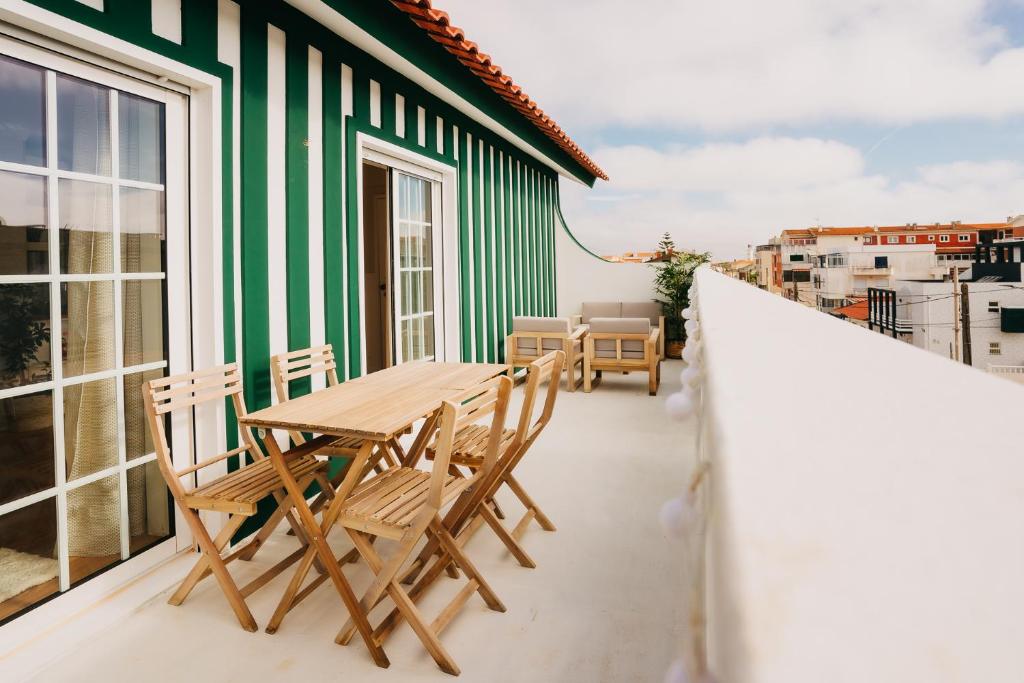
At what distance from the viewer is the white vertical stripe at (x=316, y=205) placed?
335cm

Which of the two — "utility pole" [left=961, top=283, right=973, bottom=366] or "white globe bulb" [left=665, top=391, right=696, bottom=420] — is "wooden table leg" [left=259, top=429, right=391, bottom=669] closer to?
"white globe bulb" [left=665, top=391, right=696, bottom=420]

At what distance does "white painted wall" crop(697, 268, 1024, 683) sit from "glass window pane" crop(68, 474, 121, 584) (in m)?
2.62

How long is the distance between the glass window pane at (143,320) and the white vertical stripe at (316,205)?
2.90 ft

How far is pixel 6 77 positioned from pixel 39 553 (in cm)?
170

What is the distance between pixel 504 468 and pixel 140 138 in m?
2.11

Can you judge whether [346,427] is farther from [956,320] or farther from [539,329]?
[956,320]

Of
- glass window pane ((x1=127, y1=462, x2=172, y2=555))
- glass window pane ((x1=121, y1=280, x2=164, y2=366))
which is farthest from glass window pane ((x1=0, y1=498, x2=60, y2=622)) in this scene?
glass window pane ((x1=121, y1=280, x2=164, y2=366))

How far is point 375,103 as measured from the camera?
13.1 feet

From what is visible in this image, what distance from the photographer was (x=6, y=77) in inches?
78.1

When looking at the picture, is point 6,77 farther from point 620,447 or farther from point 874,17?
point 874,17

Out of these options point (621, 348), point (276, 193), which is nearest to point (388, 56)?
point (276, 193)

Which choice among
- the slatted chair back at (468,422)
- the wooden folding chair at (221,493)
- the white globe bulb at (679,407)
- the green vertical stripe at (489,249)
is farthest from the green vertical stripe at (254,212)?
the green vertical stripe at (489,249)

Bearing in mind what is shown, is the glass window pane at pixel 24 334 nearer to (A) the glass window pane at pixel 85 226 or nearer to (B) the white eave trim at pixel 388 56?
(A) the glass window pane at pixel 85 226

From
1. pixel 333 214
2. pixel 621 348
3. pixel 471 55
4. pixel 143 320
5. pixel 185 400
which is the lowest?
pixel 185 400
